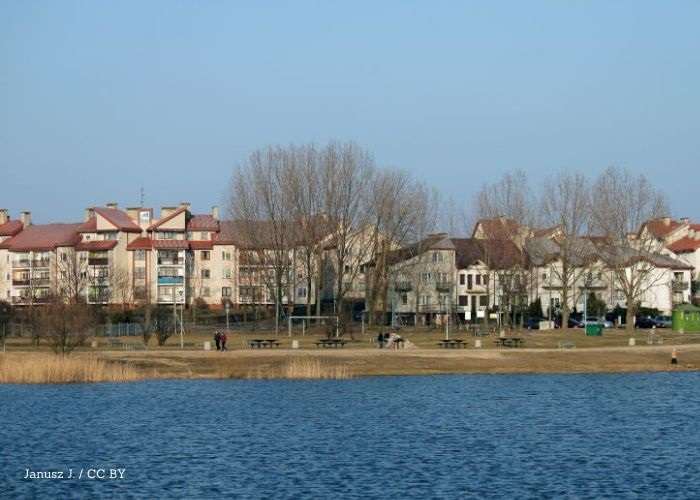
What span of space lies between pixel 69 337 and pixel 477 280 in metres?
76.5

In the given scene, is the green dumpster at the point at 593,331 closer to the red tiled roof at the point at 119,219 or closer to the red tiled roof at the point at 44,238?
the red tiled roof at the point at 119,219

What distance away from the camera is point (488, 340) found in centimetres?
9025

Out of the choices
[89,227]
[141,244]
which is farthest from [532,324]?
[89,227]

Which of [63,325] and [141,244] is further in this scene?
[141,244]

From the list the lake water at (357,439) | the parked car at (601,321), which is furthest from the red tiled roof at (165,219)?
the lake water at (357,439)

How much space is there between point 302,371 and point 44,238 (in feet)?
352

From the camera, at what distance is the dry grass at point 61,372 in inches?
2392

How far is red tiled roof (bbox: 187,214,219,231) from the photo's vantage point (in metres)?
155

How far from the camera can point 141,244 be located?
151500 millimetres

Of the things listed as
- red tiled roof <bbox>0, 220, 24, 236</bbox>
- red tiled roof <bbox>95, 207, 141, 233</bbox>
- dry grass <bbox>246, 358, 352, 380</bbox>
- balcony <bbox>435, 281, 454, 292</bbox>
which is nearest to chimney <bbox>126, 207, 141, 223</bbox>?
red tiled roof <bbox>95, 207, 141, 233</bbox>

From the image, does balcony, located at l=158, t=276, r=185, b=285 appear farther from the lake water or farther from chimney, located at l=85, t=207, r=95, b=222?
the lake water

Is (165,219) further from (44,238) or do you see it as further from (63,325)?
(63,325)

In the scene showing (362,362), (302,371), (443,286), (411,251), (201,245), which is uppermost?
(201,245)

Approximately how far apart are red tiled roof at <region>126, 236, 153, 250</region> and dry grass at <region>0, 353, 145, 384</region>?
88.3 meters
